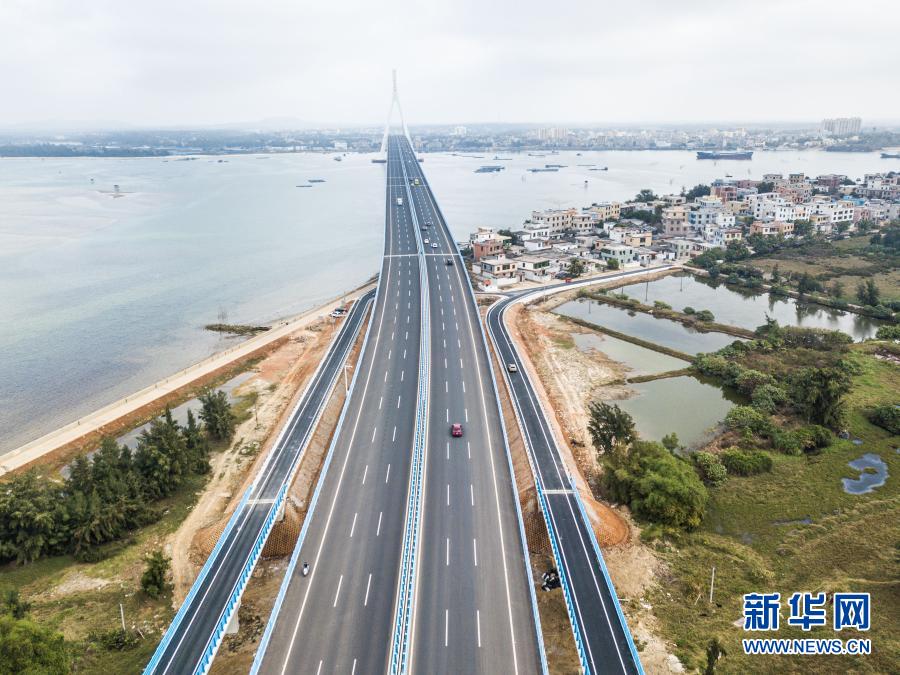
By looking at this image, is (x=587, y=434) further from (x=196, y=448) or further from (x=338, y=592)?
(x=196, y=448)

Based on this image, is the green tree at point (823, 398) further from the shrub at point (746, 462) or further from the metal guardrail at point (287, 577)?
the metal guardrail at point (287, 577)

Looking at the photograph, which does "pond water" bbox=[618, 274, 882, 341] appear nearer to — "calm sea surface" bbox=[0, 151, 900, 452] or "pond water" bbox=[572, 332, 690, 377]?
"pond water" bbox=[572, 332, 690, 377]

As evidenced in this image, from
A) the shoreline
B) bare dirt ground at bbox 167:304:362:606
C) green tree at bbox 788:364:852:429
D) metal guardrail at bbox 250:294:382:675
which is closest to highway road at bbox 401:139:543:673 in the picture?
metal guardrail at bbox 250:294:382:675

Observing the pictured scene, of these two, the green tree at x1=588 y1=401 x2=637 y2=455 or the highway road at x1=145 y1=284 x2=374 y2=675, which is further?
the green tree at x1=588 y1=401 x2=637 y2=455

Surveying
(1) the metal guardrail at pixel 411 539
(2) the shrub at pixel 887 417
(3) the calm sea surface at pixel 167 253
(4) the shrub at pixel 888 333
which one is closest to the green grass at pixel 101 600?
(1) the metal guardrail at pixel 411 539

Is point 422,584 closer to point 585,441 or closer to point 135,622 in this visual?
point 135,622

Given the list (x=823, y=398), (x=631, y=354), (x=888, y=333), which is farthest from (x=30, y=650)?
Result: (x=888, y=333)
